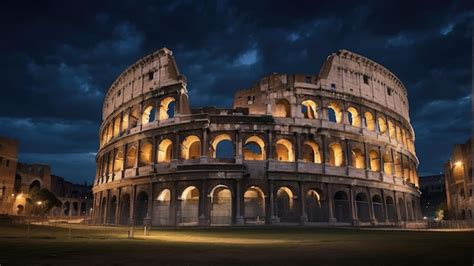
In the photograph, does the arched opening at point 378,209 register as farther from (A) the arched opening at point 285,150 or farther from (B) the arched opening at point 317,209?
(A) the arched opening at point 285,150

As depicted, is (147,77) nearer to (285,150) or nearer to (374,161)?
(285,150)

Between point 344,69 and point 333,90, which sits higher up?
point 344,69

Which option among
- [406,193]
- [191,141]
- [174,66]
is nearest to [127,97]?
[174,66]

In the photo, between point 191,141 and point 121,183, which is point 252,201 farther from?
point 121,183

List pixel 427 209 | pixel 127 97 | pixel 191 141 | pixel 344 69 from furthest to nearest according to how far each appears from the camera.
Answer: pixel 427 209 < pixel 127 97 < pixel 344 69 < pixel 191 141

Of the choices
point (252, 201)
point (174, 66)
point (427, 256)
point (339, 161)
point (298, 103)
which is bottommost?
point (427, 256)

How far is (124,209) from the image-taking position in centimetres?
2900

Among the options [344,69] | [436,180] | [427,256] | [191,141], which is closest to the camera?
[427,256]

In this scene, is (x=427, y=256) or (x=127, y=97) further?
(x=127, y=97)

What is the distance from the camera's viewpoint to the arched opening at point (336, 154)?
1086 inches

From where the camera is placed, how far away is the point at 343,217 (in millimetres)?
26250

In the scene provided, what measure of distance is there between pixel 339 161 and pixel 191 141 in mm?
11797

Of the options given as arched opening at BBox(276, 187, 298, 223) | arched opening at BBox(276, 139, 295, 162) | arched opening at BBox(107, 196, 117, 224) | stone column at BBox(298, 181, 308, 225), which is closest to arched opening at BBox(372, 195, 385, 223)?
stone column at BBox(298, 181, 308, 225)

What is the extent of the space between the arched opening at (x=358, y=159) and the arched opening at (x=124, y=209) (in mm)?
18875
